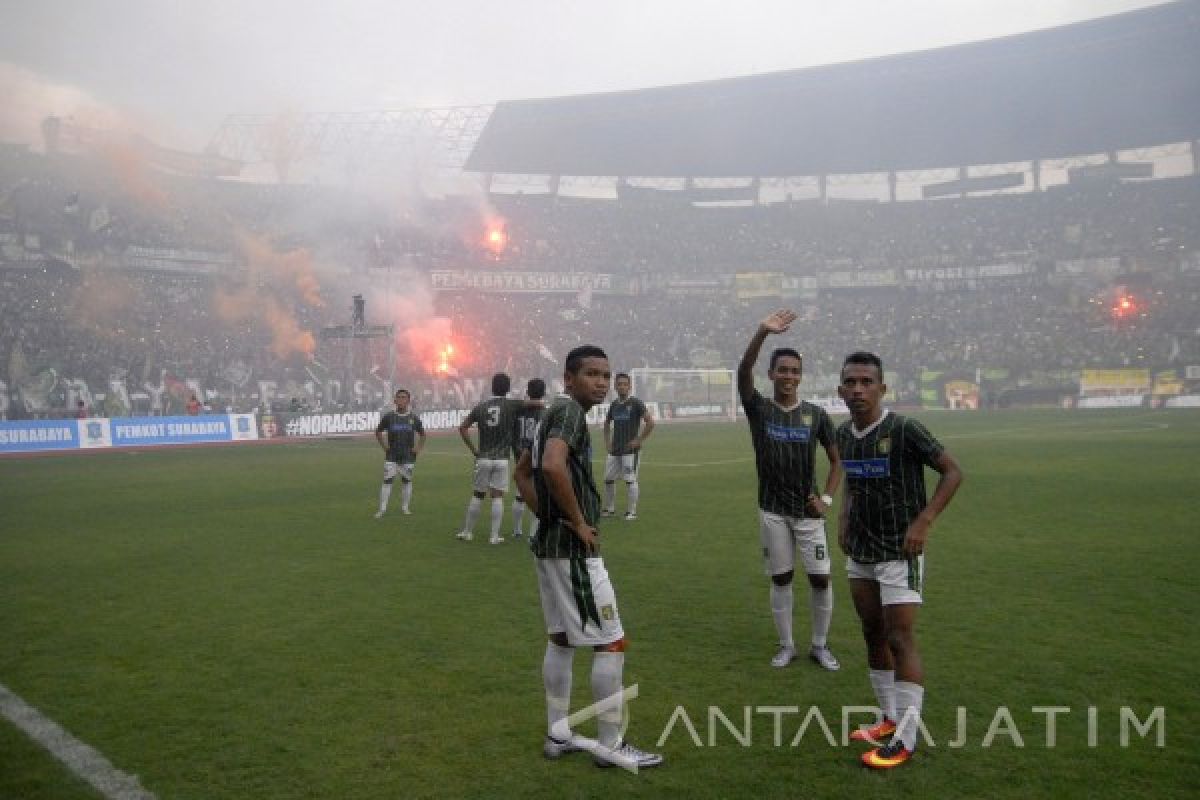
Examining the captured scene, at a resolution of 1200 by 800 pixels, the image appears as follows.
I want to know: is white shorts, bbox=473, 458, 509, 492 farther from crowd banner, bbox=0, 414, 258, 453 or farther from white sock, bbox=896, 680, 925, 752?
crowd banner, bbox=0, 414, 258, 453

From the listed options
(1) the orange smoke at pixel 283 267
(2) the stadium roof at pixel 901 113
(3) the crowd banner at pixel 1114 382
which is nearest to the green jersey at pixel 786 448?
(1) the orange smoke at pixel 283 267

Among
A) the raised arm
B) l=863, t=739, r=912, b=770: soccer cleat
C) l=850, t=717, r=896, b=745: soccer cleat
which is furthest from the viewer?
the raised arm

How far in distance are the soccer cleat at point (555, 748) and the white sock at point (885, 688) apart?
181 cm

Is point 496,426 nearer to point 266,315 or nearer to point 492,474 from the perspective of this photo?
point 492,474

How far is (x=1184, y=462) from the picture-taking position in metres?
19.3

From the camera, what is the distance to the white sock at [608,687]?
15.1 ft

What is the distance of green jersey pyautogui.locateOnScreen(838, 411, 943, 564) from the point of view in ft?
16.1

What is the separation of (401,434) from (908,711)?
35.2 feet

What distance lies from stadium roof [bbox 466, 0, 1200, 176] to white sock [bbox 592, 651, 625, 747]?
61.5 meters

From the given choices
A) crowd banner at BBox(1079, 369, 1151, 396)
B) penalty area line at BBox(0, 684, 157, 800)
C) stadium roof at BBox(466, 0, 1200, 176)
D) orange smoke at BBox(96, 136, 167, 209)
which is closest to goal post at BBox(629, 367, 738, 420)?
crowd banner at BBox(1079, 369, 1151, 396)

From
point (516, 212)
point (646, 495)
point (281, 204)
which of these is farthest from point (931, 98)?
point (646, 495)

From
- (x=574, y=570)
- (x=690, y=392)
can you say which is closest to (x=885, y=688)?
(x=574, y=570)

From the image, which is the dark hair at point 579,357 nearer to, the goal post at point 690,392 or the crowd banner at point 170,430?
the crowd banner at point 170,430

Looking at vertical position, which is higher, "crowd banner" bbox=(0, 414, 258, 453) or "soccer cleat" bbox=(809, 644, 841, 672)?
"crowd banner" bbox=(0, 414, 258, 453)
